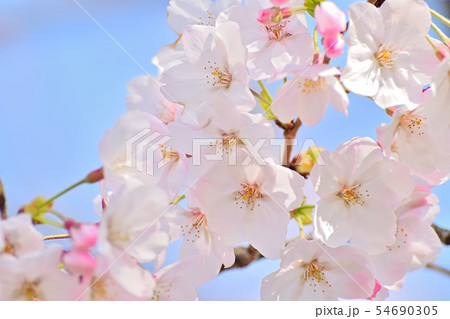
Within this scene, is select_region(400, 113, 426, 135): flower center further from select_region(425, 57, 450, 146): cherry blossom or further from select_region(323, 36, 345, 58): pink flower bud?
select_region(323, 36, 345, 58): pink flower bud

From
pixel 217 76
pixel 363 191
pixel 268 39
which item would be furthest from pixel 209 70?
pixel 363 191

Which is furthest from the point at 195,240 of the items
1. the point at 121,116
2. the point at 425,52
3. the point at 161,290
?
the point at 425,52

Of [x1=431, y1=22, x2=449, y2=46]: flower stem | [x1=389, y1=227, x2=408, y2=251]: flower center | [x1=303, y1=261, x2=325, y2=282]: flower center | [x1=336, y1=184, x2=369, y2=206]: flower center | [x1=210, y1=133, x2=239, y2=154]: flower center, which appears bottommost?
[x1=303, y1=261, x2=325, y2=282]: flower center

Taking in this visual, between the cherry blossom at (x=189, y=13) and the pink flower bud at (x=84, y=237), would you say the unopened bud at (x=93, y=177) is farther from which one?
the cherry blossom at (x=189, y=13)

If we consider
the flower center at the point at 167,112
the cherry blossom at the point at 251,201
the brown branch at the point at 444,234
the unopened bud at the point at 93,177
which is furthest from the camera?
the brown branch at the point at 444,234

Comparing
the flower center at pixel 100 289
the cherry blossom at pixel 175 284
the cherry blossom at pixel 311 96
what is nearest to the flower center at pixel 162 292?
the cherry blossom at pixel 175 284

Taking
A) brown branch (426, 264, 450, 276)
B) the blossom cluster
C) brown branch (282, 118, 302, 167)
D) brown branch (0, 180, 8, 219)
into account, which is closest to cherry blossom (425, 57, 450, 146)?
the blossom cluster

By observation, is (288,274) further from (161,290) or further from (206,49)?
(206,49)
